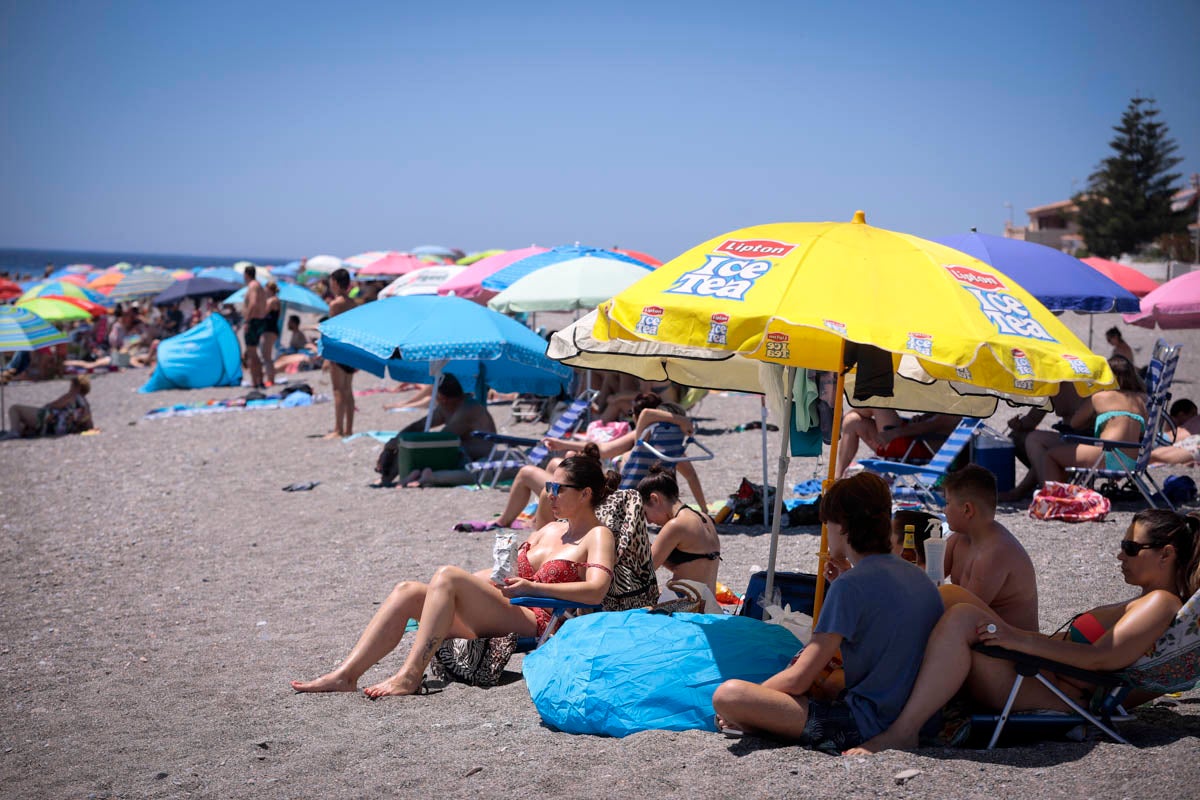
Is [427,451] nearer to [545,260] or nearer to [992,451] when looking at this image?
[545,260]

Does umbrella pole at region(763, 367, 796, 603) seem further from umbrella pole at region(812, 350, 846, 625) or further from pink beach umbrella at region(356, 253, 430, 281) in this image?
pink beach umbrella at region(356, 253, 430, 281)

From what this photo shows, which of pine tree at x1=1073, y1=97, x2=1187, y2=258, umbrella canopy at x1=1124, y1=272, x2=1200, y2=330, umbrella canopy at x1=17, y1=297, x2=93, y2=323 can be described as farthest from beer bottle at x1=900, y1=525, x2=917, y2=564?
pine tree at x1=1073, y1=97, x2=1187, y2=258

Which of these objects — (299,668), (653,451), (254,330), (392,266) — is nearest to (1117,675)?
(299,668)

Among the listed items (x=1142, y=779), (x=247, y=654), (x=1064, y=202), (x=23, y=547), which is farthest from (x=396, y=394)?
(x=1064, y=202)

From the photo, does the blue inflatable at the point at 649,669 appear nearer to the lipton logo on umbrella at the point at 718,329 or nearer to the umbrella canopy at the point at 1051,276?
the lipton logo on umbrella at the point at 718,329

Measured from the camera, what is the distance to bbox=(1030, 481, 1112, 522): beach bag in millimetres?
7336

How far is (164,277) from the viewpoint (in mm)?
30172

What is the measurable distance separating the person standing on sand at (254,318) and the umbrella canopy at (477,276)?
11.2 feet

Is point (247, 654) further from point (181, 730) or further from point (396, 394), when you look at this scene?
point (396, 394)

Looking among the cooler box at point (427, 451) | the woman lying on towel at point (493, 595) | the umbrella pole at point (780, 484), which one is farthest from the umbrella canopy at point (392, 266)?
the umbrella pole at point (780, 484)

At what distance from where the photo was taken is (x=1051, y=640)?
3.46 metres

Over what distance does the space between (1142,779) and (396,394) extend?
14.6 m

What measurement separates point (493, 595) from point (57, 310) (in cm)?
1898

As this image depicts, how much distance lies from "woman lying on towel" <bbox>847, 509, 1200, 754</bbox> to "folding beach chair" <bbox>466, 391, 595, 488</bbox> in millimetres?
5556
